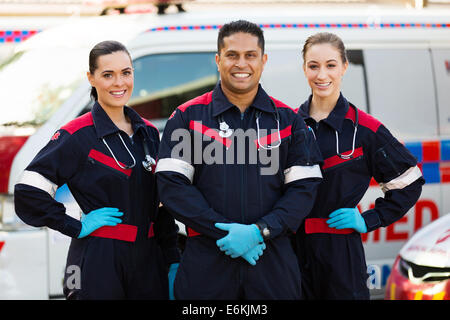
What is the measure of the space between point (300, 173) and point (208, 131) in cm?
44

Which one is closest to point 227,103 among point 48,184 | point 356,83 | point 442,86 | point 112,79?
point 112,79

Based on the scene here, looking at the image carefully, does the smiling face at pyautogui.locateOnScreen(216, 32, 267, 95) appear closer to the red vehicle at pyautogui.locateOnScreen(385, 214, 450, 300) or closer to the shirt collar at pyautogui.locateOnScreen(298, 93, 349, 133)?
the shirt collar at pyautogui.locateOnScreen(298, 93, 349, 133)

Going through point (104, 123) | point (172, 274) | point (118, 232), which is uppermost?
point (104, 123)

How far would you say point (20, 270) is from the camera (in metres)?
4.45

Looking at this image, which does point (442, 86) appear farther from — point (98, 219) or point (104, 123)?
point (98, 219)

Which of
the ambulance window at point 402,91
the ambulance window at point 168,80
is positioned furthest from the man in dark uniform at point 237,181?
the ambulance window at point 402,91

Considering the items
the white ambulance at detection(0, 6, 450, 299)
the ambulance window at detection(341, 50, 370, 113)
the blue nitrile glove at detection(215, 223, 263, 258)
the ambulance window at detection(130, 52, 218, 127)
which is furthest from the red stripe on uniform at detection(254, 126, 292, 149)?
the ambulance window at detection(341, 50, 370, 113)

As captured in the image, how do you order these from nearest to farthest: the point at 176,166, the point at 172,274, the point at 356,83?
1. the point at 176,166
2. the point at 172,274
3. the point at 356,83

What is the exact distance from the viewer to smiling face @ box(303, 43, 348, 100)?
10.9 feet

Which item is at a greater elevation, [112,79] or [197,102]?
[112,79]

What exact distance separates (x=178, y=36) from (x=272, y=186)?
2.10 m

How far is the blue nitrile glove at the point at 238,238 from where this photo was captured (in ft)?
9.29

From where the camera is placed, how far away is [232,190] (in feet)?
9.73
